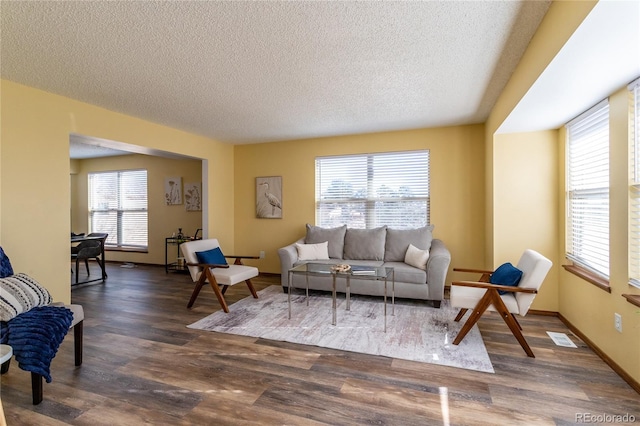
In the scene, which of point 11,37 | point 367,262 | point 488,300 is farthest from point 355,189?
point 11,37

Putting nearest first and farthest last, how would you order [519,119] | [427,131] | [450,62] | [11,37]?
[11,37] → [450,62] → [519,119] → [427,131]

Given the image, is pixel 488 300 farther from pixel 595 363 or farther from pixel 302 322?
pixel 302 322

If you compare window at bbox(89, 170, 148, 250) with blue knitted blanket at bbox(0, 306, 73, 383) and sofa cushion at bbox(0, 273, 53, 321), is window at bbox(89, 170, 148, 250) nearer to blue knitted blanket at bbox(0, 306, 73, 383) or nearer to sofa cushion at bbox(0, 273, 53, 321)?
sofa cushion at bbox(0, 273, 53, 321)

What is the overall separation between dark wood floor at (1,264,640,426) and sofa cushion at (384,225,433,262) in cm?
157

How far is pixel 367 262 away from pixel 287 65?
2871 millimetres

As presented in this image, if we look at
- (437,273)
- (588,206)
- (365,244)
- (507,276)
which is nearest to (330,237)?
(365,244)

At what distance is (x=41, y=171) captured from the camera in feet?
10.5

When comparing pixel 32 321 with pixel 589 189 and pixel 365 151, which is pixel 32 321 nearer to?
pixel 365 151

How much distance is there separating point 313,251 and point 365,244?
80cm

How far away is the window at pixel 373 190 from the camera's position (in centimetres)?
488

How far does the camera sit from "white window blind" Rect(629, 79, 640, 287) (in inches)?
85.0

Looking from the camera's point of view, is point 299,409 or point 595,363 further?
point 595,363

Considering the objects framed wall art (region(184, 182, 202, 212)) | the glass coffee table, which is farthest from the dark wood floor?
framed wall art (region(184, 182, 202, 212))

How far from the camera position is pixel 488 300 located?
2676mm
